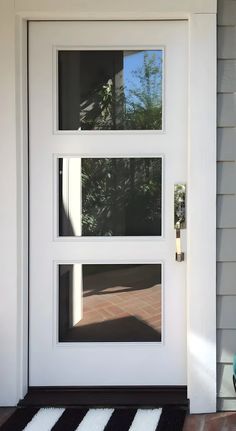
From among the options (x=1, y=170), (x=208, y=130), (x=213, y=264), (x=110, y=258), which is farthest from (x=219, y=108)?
(x=1, y=170)

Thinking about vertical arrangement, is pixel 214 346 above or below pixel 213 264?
below

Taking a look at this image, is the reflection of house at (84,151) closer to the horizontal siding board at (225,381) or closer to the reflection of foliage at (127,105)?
the horizontal siding board at (225,381)

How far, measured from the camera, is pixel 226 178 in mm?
1871

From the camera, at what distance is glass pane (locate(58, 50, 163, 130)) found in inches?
77.3

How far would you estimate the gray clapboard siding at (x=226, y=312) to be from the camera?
1889mm

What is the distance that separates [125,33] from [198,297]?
55.0 inches

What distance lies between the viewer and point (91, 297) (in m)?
2.03

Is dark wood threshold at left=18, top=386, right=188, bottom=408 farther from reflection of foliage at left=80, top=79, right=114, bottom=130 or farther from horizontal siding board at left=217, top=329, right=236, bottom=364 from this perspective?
reflection of foliage at left=80, top=79, right=114, bottom=130

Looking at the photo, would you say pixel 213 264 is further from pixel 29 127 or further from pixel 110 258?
pixel 29 127

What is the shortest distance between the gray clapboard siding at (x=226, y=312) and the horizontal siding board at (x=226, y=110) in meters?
0.87

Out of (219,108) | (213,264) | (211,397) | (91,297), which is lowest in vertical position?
(211,397)

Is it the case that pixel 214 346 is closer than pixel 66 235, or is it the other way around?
pixel 214 346

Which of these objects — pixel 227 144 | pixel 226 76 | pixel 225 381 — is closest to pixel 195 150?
pixel 227 144

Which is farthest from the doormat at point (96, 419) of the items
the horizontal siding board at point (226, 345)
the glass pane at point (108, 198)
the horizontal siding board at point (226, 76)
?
the horizontal siding board at point (226, 76)
